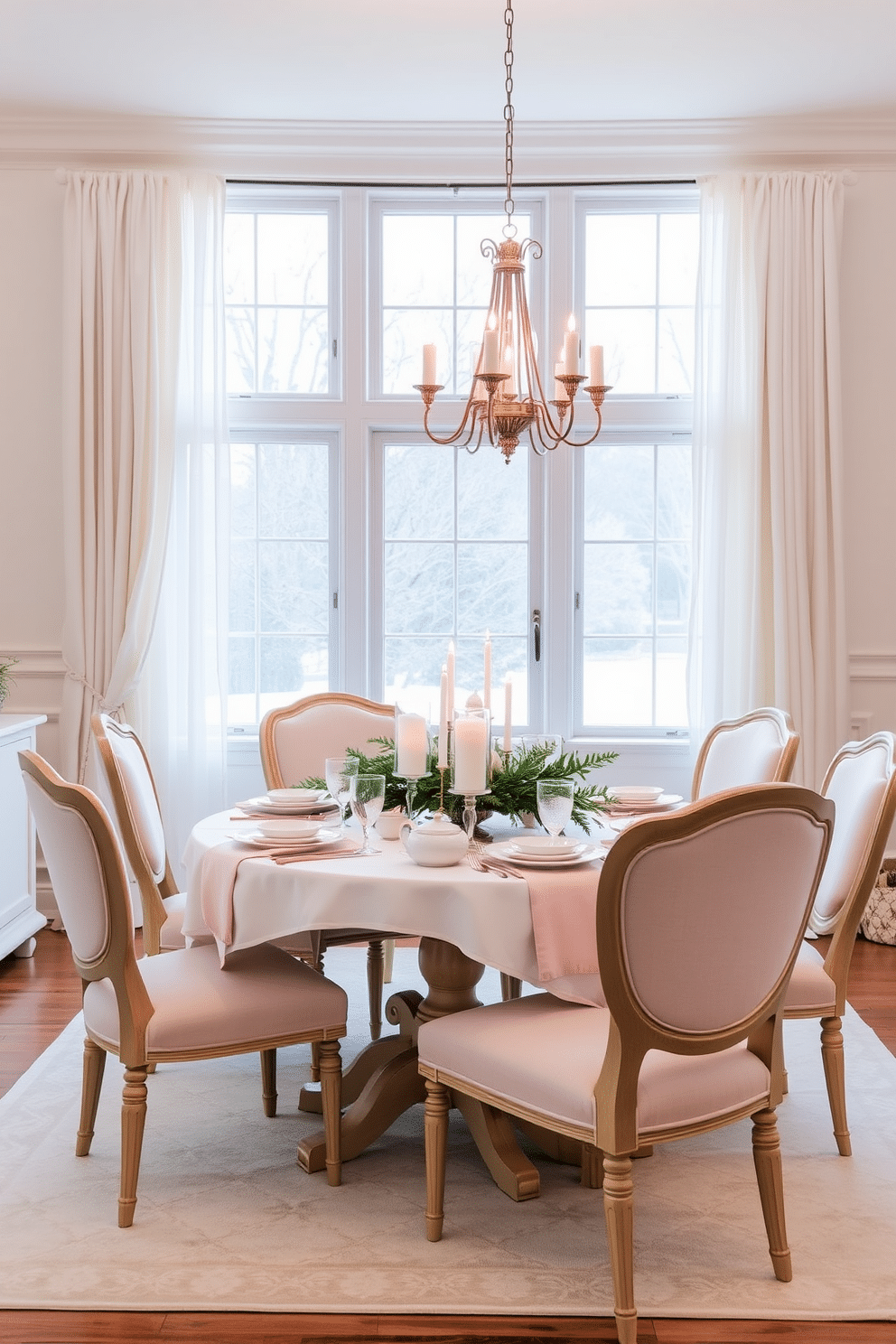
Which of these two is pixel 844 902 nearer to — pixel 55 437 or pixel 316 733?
pixel 316 733

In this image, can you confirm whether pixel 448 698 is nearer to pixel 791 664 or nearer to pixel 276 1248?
pixel 276 1248

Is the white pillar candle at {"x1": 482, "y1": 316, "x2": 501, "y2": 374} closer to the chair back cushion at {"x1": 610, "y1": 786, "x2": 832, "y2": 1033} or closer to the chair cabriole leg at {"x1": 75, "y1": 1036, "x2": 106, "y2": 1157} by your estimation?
the chair back cushion at {"x1": 610, "y1": 786, "x2": 832, "y2": 1033}

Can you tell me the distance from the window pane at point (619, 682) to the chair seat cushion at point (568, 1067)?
280 cm

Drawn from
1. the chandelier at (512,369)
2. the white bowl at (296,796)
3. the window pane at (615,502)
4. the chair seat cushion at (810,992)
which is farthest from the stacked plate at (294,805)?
the window pane at (615,502)

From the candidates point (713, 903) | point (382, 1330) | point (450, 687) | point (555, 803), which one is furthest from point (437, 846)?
point (382, 1330)

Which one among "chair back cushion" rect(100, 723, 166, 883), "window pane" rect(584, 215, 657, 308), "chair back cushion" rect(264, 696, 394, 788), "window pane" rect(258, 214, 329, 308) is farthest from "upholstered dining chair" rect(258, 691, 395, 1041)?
"window pane" rect(584, 215, 657, 308)

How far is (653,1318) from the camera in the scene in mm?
2164

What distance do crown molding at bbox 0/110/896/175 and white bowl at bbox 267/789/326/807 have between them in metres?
2.88

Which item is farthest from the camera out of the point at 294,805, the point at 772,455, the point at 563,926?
the point at 772,455

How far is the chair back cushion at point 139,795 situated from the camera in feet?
10.3

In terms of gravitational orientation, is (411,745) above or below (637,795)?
above

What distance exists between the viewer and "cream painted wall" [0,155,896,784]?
16.1 ft

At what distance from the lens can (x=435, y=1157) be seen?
2389 millimetres

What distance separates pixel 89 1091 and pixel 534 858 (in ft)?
3.76
